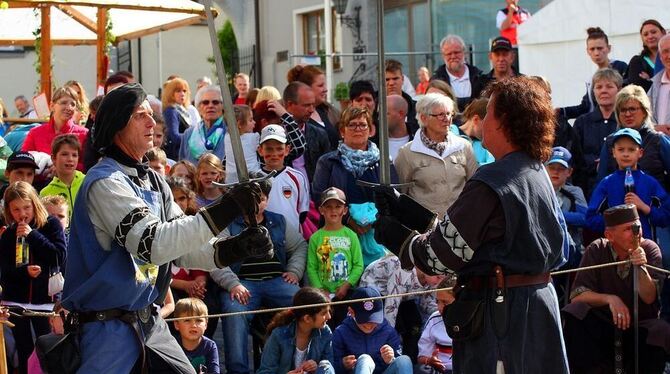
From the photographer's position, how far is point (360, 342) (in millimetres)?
7500

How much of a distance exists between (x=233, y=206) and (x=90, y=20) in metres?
8.49

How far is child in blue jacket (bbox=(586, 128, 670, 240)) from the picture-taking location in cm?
828

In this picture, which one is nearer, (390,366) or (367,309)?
(390,366)

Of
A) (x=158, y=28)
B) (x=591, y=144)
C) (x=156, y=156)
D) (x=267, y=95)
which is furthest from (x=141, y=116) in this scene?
(x=158, y=28)

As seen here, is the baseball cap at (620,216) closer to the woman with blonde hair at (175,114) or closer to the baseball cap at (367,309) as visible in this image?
the baseball cap at (367,309)

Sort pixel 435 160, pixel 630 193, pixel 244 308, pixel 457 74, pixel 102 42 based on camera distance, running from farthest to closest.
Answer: pixel 102 42 < pixel 457 74 < pixel 630 193 < pixel 435 160 < pixel 244 308

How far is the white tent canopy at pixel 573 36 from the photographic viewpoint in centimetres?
1129

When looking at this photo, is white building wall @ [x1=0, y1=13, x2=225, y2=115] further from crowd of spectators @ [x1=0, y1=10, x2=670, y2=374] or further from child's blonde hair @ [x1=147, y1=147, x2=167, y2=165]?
child's blonde hair @ [x1=147, y1=147, x2=167, y2=165]

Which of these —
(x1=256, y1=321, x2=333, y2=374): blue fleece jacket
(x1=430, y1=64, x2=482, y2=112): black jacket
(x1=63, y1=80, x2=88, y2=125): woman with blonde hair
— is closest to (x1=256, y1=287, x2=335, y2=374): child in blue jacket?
(x1=256, y1=321, x2=333, y2=374): blue fleece jacket

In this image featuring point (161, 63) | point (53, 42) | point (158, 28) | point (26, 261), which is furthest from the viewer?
point (161, 63)

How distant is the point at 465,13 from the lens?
19.1 metres

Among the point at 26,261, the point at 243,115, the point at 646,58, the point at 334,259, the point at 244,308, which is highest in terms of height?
the point at 646,58

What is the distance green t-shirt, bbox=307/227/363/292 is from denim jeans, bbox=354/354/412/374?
79 centimetres

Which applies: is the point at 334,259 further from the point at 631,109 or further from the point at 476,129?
the point at 631,109
